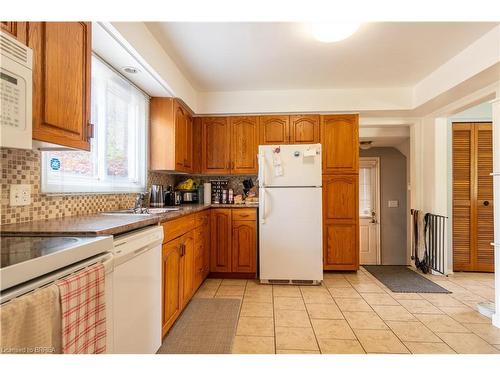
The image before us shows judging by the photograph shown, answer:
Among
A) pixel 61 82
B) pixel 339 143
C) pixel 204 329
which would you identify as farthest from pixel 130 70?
pixel 339 143

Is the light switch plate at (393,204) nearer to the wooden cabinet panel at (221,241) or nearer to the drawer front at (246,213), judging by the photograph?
the drawer front at (246,213)

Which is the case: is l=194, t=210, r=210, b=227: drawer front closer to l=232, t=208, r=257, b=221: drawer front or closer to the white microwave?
l=232, t=208, r=257, b=221: drawer front

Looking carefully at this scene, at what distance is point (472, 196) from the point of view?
11.4 feet

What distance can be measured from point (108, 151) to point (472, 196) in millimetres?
4484

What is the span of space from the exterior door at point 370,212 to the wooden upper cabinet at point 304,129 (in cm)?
218

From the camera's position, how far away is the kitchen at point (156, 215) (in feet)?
2.97

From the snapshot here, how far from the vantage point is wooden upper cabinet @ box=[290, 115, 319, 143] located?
3.47 meters

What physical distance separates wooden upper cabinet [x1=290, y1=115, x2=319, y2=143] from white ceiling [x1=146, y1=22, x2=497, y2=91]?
1.32 ft

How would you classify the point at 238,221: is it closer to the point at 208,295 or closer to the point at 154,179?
the point at 208,295

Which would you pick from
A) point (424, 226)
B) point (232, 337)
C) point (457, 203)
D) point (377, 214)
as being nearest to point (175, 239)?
point (232, 337)

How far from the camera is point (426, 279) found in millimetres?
3213

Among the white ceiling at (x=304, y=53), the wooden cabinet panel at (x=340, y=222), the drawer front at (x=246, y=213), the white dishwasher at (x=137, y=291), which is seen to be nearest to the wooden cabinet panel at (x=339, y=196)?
the wooden cabinet panel at (x=340, y=222)

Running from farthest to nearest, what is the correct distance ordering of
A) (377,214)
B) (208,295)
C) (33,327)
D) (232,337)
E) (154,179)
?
(377,214) → (154,179) → (208,295) → (232,337) → (33,327)
